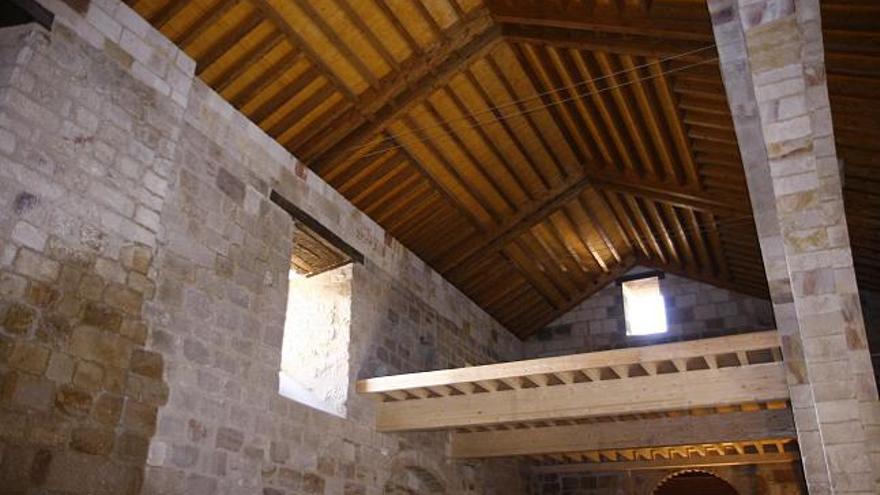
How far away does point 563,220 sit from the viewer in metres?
9.80

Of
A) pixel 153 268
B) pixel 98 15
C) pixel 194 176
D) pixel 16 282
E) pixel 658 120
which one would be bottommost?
pixel 16 282

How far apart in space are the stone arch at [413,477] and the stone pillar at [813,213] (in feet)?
14.4

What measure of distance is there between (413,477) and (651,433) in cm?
269

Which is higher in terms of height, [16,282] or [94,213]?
[94,213]

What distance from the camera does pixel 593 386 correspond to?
6660 mm

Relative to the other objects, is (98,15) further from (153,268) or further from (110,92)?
(153,268)

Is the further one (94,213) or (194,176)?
(194,176)

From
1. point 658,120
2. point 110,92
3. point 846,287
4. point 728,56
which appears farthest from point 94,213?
point 658,120

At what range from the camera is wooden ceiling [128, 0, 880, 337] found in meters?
5.85

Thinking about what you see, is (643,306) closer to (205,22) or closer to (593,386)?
(593,386)

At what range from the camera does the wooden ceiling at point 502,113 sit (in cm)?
585

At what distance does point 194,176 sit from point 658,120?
4.50m

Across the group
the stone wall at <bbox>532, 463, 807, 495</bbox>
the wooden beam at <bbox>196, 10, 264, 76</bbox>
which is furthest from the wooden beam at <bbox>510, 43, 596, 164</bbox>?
the stone wall at <bbox>532, 463, 807, 495</bbox>

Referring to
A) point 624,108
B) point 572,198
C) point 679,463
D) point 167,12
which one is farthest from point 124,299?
point 679,463
